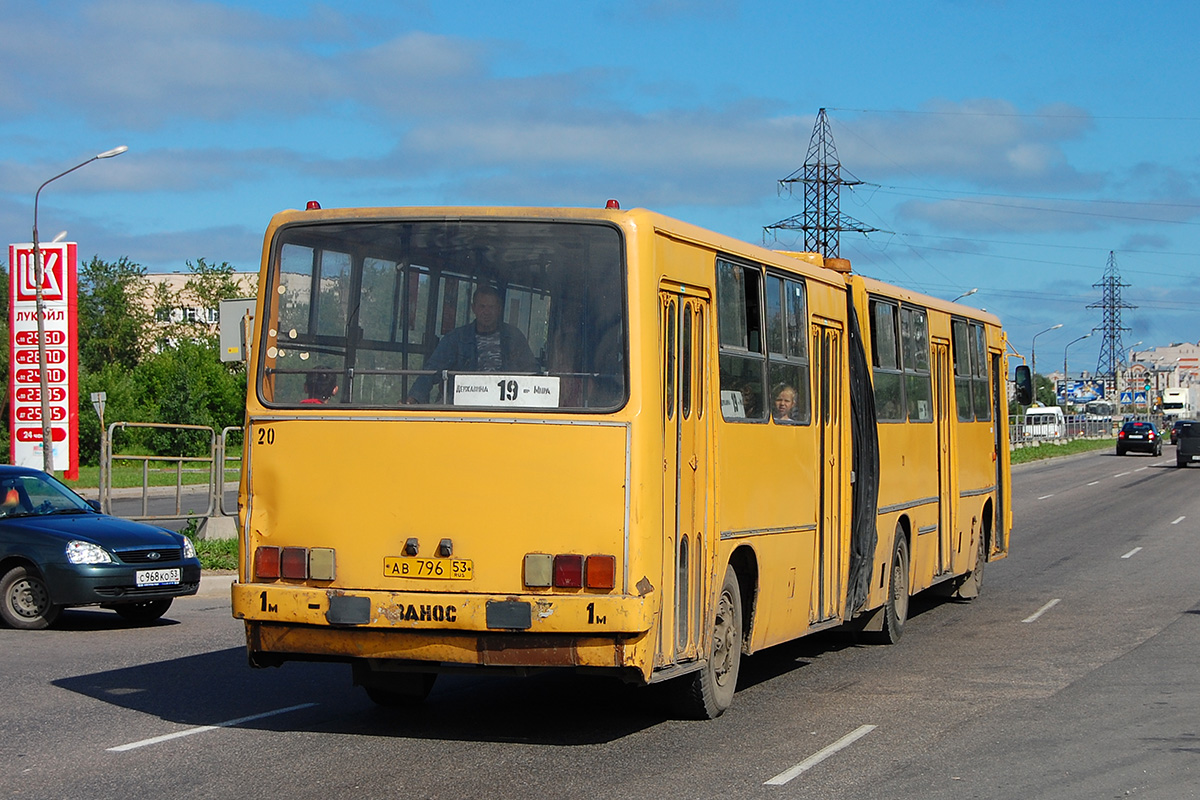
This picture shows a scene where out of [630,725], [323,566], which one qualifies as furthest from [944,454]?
[323,566]

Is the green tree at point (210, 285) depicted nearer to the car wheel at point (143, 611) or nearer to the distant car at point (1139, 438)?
the distant car at point (1139, 438)

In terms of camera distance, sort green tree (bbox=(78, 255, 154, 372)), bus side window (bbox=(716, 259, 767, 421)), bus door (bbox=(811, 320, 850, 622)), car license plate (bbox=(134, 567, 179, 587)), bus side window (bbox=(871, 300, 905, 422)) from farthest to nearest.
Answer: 1. green tree (bbox=(78, 255, 154, 372))
2. car license plate (bbox=(134, 567, 179, 587))
3. bus side window (bbox=(871, 300, 905, 422))
4. bus door (bbox=(811, 320, 850, 622))
5. bus side window (bbox=(716, 259, 767, 421))

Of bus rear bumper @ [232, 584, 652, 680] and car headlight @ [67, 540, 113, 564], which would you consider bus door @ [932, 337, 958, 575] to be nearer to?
car headlight @ [67, 540, 113, 564]

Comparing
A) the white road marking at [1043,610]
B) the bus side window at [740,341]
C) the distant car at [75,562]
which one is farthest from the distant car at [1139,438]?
the bus side window at [740,341]

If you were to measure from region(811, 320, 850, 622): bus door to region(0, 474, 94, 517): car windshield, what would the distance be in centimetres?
746

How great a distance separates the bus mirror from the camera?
1920 cm

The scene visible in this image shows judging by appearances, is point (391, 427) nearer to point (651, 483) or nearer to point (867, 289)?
point (651, 483)

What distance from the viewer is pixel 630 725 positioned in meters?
9.18

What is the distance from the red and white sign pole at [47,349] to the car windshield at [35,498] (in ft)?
68.7

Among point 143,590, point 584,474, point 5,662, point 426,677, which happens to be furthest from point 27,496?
point 584,474

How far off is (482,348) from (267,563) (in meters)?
1.68

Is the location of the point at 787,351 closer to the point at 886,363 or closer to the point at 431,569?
the point at 886,363

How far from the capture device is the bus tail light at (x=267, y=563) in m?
8.38

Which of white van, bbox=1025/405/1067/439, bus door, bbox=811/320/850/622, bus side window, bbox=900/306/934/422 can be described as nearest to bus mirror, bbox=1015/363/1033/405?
bus side window, bbox=900/306/934/422
